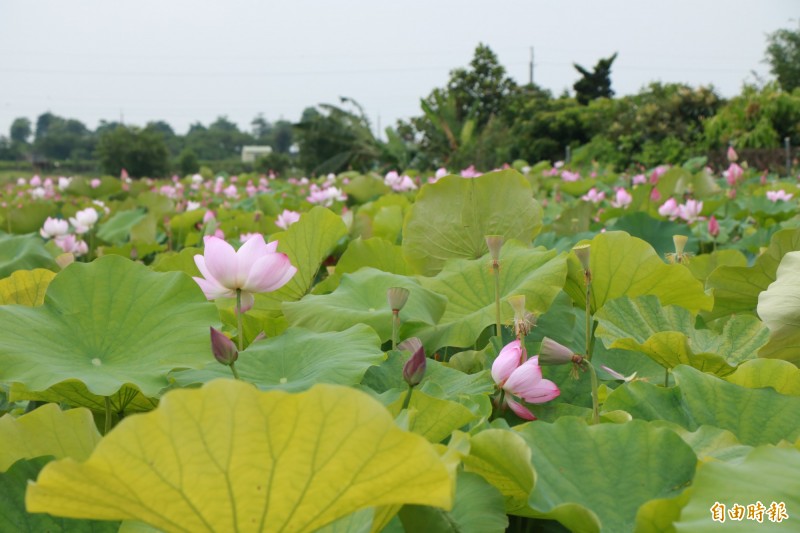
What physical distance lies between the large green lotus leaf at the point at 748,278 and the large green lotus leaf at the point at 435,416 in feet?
2.09

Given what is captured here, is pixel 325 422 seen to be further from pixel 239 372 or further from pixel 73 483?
pixel 239 372

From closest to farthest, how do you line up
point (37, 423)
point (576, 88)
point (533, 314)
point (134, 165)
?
point (37, 423)
point (533, 314)
point (134, 165)
point (576, 88)

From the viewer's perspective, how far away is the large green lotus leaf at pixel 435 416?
2.13ft

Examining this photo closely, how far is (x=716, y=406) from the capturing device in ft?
2.31

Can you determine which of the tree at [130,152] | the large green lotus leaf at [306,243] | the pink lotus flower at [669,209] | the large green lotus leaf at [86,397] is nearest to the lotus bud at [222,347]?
the large green lotus leaf at [86,397]

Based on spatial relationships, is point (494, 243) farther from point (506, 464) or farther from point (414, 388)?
point (506, 464)

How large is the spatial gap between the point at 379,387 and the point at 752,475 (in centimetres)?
43

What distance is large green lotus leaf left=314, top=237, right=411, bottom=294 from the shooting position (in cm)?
137

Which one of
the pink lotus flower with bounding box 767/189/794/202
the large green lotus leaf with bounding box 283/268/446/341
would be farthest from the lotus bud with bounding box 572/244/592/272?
the pink lotus flower with bounding box 767/189/794/202

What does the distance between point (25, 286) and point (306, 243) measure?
0.43 meters

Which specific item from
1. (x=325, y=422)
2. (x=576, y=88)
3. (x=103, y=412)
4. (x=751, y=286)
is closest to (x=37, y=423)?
(x=103, y=412)

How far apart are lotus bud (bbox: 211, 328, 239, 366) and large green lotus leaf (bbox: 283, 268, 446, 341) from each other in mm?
292

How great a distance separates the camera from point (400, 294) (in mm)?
904

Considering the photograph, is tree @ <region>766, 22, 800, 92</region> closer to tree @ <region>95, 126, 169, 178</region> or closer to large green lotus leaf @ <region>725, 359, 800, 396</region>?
tree @ <region>95, 126, 169, 178</region>
